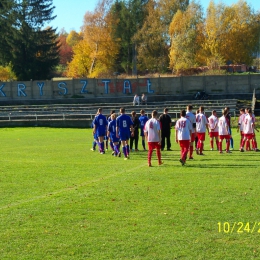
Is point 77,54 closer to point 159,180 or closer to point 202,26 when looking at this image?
point 202,26

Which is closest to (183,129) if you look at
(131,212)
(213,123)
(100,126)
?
(213,123)

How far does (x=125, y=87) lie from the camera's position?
5434 centimetres

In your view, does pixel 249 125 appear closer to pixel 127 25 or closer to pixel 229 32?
pixel 229 32

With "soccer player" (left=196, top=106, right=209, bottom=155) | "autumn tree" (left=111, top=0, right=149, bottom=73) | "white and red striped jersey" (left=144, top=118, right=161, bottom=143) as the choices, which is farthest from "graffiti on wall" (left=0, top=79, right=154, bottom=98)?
"white and red striped jersey" (left=144, top=118, right=161, bottom=143)

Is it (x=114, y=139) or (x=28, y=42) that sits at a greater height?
(x=28, y=42)

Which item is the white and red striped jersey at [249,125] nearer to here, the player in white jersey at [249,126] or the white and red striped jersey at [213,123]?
the player in white jersey at [249,126]

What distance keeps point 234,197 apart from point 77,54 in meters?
69.3

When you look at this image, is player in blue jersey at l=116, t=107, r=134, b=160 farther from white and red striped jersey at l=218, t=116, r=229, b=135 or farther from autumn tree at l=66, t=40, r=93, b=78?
autumn tree at l=66, t=40, r=93, b=78

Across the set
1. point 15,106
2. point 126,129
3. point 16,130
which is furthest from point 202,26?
point 126,129

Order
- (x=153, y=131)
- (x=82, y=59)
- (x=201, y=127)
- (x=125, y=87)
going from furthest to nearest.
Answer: (x=82, y=59) → (x=125, y=87) → (x=201, y=127) → (x=153, y=131)

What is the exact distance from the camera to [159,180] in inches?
527
